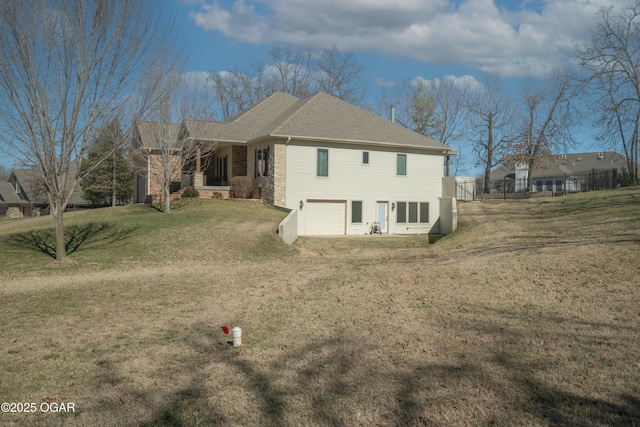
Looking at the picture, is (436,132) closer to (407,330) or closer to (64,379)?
(407,330)

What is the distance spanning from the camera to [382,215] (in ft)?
92.2

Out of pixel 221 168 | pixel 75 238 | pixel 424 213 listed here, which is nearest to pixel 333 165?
pixel 424 213

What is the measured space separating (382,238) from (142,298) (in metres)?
15.1

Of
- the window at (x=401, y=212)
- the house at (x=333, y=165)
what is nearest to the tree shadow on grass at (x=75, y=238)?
the house at (x=333, y=165)

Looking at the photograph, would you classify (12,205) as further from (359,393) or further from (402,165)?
(359,393)

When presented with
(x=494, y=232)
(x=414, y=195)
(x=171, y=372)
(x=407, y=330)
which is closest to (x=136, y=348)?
(x=171, y=372)

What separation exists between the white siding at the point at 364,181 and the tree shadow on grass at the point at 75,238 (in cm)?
839

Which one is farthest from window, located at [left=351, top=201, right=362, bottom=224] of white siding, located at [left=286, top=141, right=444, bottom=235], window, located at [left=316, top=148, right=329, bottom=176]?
window, located at [left=316, top=148, right=329, bottom=176]

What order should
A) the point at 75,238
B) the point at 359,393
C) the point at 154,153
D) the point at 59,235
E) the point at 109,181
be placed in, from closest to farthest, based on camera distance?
the point at 359,393
the point at 59,235
the point at 75,238
the point at 154,153
the point at 109,181

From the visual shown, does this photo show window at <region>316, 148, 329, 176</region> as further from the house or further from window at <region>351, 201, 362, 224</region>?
window at <region>351, 201, 362, 224</region>

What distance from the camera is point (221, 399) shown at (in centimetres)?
551

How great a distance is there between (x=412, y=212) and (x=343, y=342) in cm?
2198

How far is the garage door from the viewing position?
2636 cm

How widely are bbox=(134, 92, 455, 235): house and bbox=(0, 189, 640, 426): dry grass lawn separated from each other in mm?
10659
